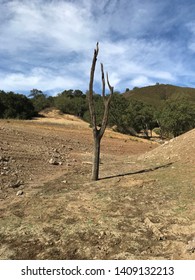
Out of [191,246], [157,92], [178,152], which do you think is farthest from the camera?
[157,92]

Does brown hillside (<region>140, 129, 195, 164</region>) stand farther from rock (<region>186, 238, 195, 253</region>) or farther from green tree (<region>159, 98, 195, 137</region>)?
green tree (<region>159, 98, 195, 137</region>)

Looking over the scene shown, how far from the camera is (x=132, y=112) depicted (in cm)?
4428

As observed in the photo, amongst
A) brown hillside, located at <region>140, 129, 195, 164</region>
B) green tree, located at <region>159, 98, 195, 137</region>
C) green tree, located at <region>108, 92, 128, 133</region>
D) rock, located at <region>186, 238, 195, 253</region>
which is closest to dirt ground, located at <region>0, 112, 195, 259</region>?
rock, located at <region>186, 238, 195, 253</region>

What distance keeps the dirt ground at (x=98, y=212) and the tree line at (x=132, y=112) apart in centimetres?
2589

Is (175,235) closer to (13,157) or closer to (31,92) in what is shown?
(13,157)

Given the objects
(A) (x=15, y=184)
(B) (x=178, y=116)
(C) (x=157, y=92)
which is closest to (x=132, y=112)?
(B) (x=178, y=116)

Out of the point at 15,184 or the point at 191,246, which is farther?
the point at 15,184

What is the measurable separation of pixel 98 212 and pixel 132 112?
125ft

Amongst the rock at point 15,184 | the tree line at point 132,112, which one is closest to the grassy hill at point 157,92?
the tree line at point 132,112

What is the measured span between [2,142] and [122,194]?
9.17m

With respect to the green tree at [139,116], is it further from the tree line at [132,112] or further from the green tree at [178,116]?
the green tree at [178,116]

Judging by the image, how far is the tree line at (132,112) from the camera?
121 ft

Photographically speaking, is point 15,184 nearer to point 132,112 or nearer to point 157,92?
point 132,112

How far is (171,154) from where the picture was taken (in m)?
13.4
